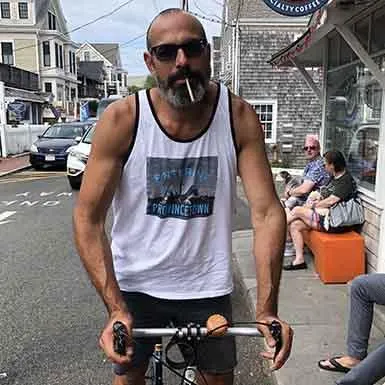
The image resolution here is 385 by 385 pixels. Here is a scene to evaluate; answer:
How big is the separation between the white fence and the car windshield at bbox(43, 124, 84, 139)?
2687 millimetres

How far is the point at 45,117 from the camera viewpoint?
131ft

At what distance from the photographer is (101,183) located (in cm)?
185

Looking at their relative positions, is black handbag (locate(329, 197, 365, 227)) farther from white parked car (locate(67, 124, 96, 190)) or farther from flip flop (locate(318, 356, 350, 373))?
white parked car (locate(67, 124, 96, 190))

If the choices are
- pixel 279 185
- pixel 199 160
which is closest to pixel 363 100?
pixel 199 160

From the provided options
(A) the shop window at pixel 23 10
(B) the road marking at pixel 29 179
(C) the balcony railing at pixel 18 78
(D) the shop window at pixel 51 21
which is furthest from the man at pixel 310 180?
(D) the shop window at pixel 51 21

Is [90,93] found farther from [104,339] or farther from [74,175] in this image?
[104,339]

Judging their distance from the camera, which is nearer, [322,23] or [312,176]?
[322,23]

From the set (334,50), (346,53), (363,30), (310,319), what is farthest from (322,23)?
(310,319)

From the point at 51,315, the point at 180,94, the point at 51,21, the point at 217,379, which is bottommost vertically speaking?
the point at 51,315

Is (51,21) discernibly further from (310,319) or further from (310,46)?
(310,319)

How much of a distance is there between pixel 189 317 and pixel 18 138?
825 inches

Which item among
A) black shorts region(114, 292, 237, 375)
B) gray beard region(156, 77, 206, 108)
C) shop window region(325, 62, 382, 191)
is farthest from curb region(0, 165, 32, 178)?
gray beard region(156, 77, 206, 108)

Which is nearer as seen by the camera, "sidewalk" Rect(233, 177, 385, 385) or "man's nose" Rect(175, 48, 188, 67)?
"man's nose" Rect(175, 48, 188, 67)

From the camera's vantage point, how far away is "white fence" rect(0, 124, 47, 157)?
20100mm
